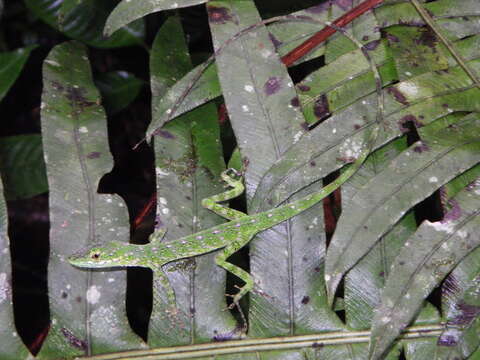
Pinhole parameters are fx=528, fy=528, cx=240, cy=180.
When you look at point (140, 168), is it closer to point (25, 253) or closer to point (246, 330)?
point (25, 253)

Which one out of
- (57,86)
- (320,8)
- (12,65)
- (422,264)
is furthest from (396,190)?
(12,65)

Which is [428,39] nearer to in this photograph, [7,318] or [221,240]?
[221,240]

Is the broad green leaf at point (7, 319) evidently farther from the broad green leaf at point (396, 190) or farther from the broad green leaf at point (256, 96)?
the broad green leaf at point (396, 190)

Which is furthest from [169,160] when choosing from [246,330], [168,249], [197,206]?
[246,330]

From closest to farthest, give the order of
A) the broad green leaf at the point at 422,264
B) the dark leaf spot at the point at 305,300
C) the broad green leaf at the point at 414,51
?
the broad green leaf at the point at 422,264, the dark leaf spot at the point at 305,300, the broad green leaf at the point at 414,51

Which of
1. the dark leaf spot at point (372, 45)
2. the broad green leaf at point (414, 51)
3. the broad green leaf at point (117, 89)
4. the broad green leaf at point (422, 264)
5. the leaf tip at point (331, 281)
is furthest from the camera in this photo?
the broad green leaf at point (117, 89)

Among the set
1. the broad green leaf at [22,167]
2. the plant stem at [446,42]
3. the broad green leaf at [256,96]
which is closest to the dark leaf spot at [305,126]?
the broad green leaf at [256,96]
